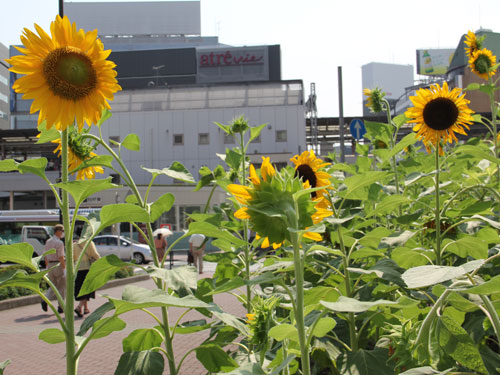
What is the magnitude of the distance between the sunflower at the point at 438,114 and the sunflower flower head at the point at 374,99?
41.9 inches

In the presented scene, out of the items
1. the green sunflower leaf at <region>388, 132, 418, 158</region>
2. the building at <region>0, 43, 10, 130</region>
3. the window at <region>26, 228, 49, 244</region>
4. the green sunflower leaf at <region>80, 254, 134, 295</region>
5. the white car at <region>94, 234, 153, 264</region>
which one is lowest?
the white car at <region>94, 234, 153, 264</region>

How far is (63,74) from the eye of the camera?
1659 millimetres

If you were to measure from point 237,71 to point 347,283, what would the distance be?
2705 inches

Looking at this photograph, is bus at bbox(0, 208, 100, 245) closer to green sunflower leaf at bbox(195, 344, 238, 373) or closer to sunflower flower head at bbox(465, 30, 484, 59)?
sunflower flower head at bbox(465, 30, 484, 59)

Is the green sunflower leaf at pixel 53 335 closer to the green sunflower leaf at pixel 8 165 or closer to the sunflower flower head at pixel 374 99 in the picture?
the green sunflower leaf at pixel 8 165

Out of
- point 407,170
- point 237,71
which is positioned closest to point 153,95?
point 237,71

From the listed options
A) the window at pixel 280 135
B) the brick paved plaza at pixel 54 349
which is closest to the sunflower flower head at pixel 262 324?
the brick paved plaza at pixel 54 349

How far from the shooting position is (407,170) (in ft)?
10.3

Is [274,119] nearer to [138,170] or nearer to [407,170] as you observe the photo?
[138,170]

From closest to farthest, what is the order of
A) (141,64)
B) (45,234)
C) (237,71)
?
(45,234) → (237,71) → (141,64)

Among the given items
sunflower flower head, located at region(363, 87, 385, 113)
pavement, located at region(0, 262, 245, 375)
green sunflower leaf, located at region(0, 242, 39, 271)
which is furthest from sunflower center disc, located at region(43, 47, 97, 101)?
pavement, located at region(0, 262, 245, 375)

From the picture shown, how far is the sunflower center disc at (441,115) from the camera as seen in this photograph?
2.79 m

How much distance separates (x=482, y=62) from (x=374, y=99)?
831mm

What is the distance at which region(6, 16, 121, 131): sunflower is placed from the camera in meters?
1.64
